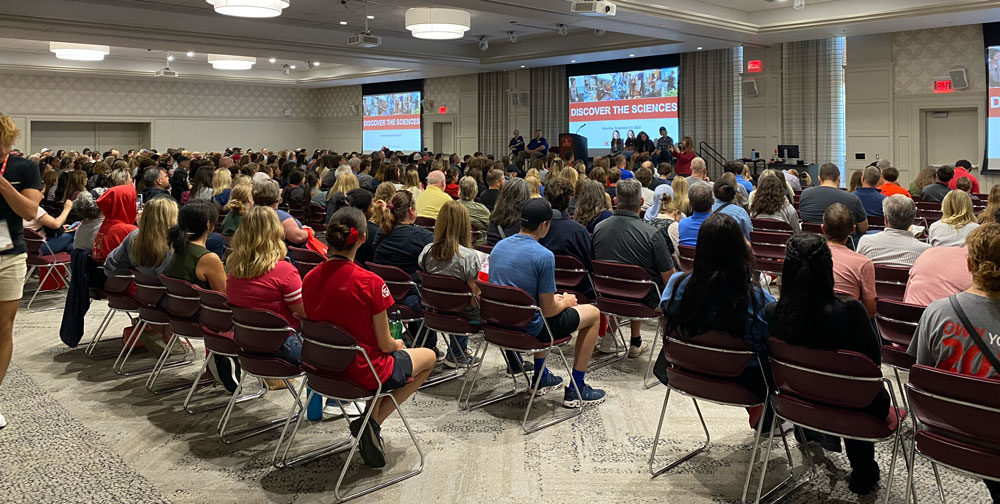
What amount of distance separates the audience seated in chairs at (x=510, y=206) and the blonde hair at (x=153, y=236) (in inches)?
95.4

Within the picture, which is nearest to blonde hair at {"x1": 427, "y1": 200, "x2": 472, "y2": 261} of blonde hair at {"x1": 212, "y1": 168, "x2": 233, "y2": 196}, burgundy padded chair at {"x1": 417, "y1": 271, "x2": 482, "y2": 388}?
burgundy padded chair at {"x1": 417, "y1": 271, "x2": 482, "y2": 388}

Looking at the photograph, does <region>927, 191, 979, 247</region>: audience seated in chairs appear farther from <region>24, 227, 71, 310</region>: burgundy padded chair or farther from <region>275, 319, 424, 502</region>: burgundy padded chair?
<region>24, 227, 71, 310</region>: burgundy padded chair

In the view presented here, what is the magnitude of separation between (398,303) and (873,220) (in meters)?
5.38

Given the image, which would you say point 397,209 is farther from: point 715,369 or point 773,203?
point 773,203

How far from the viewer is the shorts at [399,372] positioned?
371 centimetres

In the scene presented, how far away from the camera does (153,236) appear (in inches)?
203

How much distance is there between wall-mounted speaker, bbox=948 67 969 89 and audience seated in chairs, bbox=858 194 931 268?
34.4ft

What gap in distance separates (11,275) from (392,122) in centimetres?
2119

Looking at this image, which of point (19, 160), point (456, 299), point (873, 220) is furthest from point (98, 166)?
point (873, 220)

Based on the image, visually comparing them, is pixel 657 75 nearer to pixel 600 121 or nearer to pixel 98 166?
pixel 600 121

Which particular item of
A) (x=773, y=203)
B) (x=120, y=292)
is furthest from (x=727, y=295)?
(x=120, y=292)

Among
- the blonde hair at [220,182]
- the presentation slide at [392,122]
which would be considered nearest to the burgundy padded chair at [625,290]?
the blonde hair at [220,182]

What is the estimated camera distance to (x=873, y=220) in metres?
8.01

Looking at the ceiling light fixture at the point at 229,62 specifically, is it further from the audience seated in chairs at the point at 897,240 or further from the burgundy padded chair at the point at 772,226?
the audience seated in chairs at the point at 897,240
